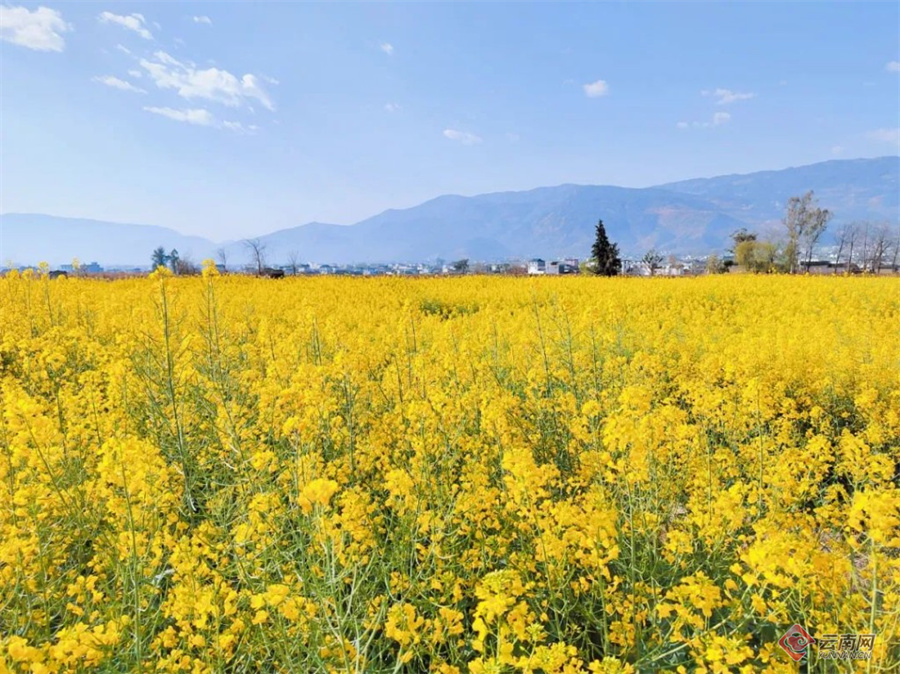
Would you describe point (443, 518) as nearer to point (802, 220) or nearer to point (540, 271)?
point (802, 220)

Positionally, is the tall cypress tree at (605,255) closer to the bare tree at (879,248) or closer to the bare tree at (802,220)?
the bare tree at (802,220)

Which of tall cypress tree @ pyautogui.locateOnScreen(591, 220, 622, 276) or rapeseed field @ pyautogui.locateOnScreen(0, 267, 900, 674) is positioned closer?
rapeseed field @ pyautogui.locateOnScreen(0, 267, 900, 674)

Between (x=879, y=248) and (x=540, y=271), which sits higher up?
(x=879, y=248)

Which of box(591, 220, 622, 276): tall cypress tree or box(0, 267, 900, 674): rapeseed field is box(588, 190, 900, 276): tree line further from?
box(0, 267, 900, 674): rapeseed field

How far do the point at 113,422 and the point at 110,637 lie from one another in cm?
255

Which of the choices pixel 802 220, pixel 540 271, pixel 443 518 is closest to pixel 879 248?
pixel 802 220

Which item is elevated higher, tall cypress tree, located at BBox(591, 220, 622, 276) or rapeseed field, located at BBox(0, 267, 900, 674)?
tall cypress tree, located at BBox(591, 220, 622, 276)

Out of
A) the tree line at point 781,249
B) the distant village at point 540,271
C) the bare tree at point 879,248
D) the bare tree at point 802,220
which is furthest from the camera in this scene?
the bare tree at point 879,248

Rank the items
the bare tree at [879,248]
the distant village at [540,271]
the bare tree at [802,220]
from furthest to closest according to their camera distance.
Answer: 1. the bare tree at [879,248]
2. the bare tree at [802,220]
3. the distant village at [540,271]

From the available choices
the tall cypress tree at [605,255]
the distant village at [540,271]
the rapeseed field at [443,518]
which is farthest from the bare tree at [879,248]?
the rapeseed field at [443,518]

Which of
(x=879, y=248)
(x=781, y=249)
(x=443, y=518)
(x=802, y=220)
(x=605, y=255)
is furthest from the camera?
(x=879, y=248)

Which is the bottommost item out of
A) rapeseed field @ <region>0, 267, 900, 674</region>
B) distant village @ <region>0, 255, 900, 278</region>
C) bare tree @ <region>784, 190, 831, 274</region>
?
rapeseed field @ <region>0, 267, 900, 674</region>

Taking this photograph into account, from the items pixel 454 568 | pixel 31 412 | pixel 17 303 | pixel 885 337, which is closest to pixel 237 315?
pixel 17 303

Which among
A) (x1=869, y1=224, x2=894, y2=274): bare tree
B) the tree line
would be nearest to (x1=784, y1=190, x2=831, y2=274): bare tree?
the tree line
